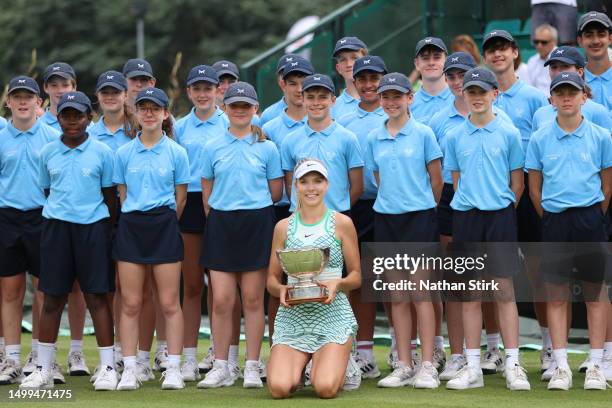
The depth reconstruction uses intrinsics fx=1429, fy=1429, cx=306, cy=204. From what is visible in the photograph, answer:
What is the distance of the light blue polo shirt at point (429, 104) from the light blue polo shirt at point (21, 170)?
8.66 ft

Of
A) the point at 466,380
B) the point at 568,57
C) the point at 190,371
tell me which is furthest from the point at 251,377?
the point at 568,57

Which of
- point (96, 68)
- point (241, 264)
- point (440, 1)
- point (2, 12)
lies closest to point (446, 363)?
point (241, 264)

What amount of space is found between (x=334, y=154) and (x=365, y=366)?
5.00ft

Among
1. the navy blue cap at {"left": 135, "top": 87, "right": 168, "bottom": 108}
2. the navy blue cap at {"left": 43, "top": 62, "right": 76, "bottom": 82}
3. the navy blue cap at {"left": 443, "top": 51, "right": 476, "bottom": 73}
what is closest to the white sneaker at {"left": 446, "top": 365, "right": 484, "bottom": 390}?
the navy blue cap at {"left": 443, "top": 51, "right": 476, "bottom": 73}

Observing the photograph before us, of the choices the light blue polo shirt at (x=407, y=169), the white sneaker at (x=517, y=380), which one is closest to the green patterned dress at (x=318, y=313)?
the light blue polo shirt at (x=407, y=169)

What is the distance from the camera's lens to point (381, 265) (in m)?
9.67

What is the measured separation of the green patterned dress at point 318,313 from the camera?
9281mm

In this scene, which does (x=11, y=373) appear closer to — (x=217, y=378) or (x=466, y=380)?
(x=217, y=378)

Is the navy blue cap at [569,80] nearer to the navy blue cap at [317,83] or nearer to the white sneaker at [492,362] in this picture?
Answer: the navy blue cap at [317,83]

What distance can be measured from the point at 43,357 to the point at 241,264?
57.4 inches

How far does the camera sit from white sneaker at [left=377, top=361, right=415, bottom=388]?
946cm

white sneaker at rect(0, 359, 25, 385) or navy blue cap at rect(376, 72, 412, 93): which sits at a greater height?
navy blue cap at rect(376, 72, 412, 93)

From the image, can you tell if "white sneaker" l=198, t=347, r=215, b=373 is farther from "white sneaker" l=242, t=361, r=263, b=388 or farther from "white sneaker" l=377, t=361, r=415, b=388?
"white sneaker" l=377, t=361, r=415, b=388

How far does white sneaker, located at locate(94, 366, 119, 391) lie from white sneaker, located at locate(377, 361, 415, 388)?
176cm
